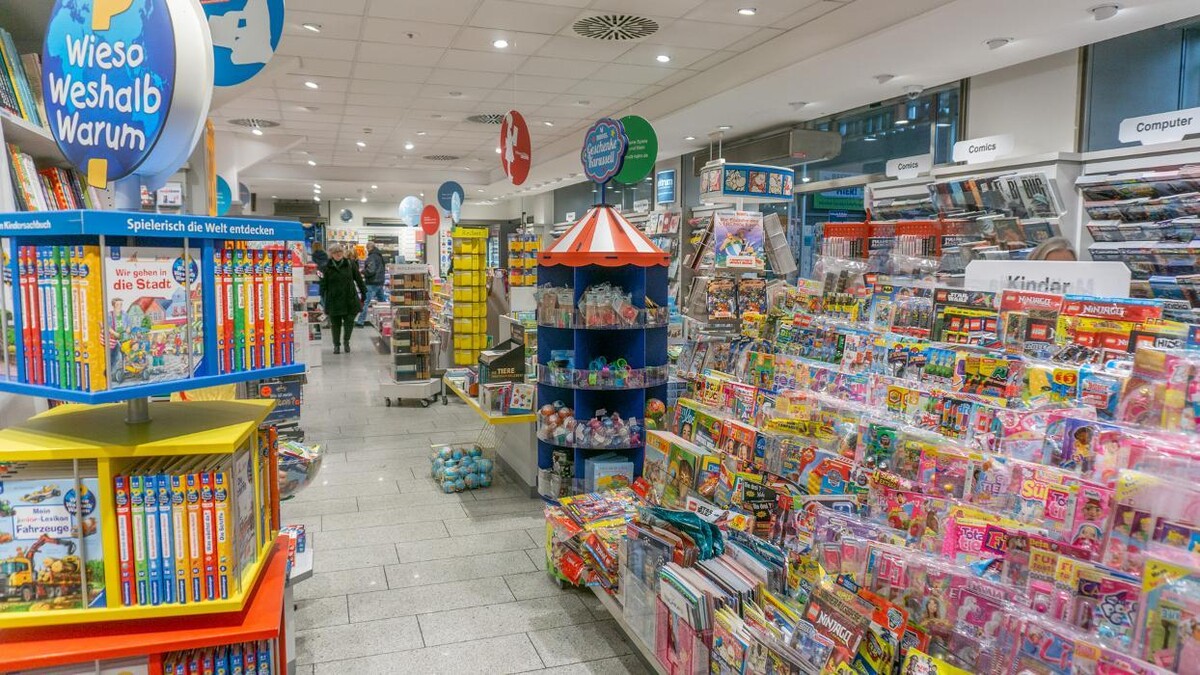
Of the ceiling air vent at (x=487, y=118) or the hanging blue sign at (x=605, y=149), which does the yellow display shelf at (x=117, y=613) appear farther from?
the ceiling air vent at (x=487, y=118)

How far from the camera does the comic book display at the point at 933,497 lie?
166 cm

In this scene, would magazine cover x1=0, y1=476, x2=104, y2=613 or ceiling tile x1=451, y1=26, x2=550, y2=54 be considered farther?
ceiling tile x1=451, y1=26, x2=550, y2=54

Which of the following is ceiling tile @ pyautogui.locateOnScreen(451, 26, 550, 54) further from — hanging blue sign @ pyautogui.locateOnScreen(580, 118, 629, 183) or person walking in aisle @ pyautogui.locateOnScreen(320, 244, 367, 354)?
person walking in aisle @ pyautogui.locateOnScreen(320, 244, 367, 354)

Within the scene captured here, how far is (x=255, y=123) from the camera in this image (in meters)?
10.9

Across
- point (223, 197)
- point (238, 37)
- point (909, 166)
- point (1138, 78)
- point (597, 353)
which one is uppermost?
point (1138, 78)

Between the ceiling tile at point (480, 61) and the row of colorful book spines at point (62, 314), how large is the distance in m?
5.90

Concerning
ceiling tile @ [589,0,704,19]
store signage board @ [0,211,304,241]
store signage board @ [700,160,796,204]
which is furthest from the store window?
store signage board @ [0,211,304,241]

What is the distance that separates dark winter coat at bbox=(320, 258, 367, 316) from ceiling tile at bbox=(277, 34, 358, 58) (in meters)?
5.58

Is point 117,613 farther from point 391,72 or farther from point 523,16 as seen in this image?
point 391,72

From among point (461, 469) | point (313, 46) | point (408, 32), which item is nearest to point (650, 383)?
point (461, 469)

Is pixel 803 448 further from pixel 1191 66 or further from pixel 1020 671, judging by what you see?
pixel 1191 66

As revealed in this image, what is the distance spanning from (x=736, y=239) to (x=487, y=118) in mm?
6346

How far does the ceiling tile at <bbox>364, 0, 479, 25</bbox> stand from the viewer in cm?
567

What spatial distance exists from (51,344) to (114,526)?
1.46 feet
